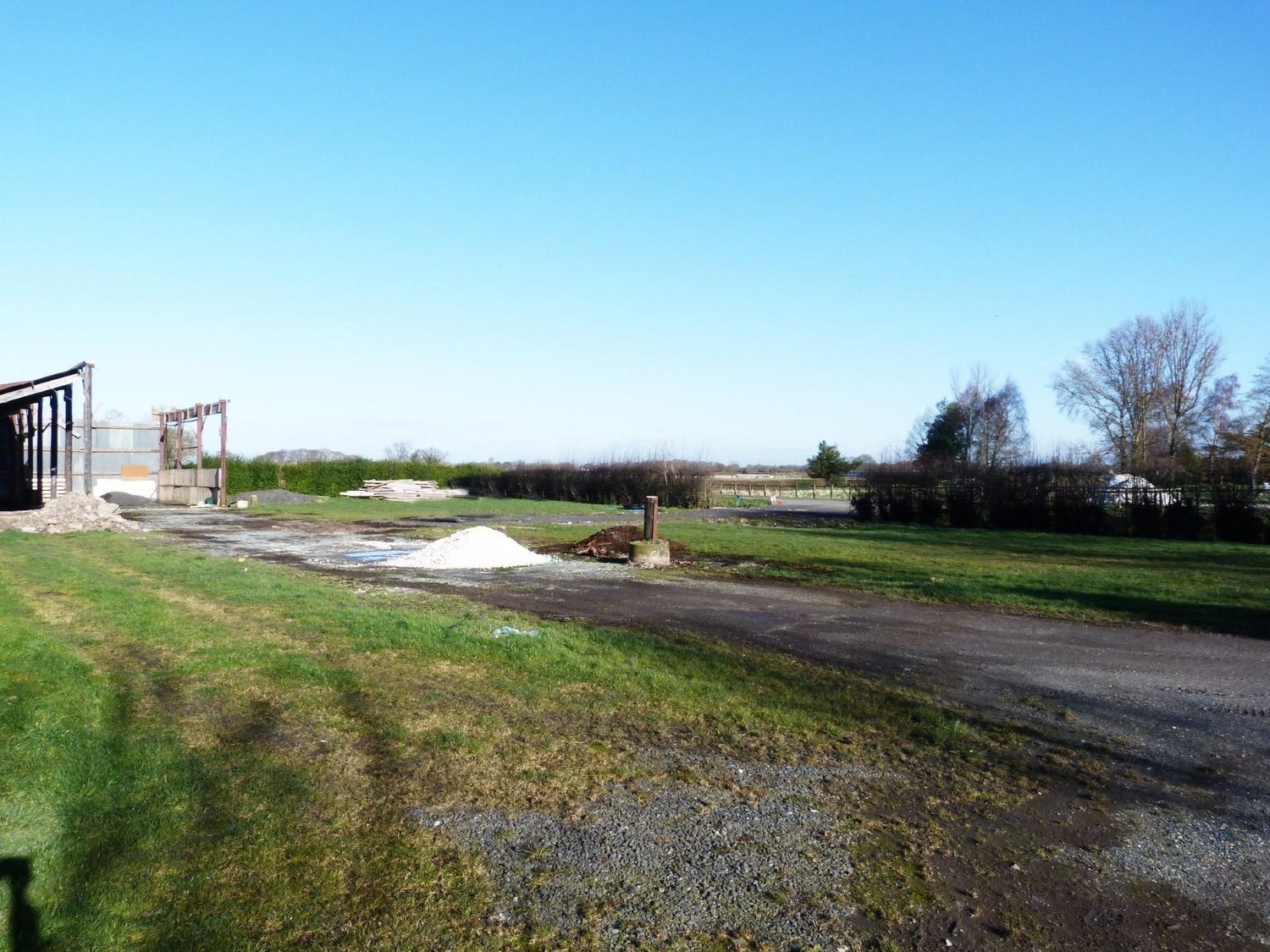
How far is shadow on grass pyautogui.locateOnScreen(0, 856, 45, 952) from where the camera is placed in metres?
3.17

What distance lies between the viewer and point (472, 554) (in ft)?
53.5

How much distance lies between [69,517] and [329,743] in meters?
20.6

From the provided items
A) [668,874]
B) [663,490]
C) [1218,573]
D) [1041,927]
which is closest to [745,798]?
[668,874]

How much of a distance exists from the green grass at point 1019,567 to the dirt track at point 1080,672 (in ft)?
3.71

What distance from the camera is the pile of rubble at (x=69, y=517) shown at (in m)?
21.8

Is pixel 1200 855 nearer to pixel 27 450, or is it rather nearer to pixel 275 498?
pixel 27 450

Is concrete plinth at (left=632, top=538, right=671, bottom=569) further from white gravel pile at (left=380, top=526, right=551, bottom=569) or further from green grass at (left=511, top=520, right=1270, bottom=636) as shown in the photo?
white gravel pile at (left=380, top=526, right=551, bottom=569)

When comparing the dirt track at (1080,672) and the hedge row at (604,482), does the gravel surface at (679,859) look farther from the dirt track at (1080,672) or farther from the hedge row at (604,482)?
the hedge row at (604,482)

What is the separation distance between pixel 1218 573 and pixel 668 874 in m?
16.6

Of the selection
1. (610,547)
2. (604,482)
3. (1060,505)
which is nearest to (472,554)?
(610,547)

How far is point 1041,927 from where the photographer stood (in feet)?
11.4

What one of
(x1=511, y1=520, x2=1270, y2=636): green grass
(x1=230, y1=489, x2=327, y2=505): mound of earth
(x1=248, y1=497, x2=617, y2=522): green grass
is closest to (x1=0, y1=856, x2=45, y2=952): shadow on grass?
(x1=511, y1=520, x2=1270, y2=636): green grass

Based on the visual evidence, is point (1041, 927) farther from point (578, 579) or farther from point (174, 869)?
point (578, 579)

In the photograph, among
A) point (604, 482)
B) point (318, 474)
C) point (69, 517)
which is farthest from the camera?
point (318, 474)
